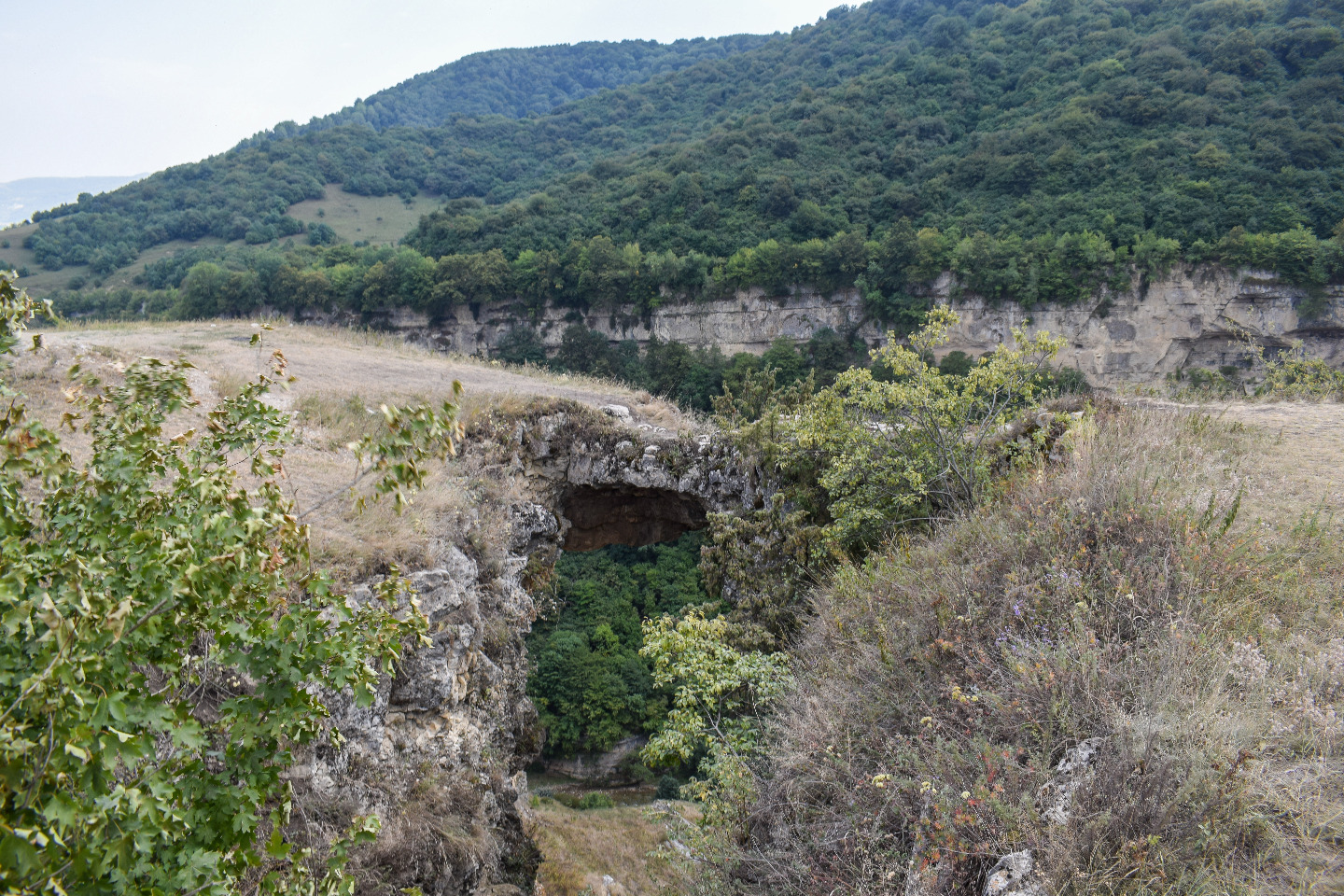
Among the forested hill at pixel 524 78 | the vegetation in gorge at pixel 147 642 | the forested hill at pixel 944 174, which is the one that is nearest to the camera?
the vegetation in gorge at pixel 147 642

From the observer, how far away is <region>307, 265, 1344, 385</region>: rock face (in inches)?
1383

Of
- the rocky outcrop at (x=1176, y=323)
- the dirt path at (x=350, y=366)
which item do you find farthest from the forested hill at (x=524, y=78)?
the dirt path at (x=350, y=366)

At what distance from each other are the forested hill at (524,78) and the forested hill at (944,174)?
3283 cm

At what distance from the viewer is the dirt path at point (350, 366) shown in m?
10.7

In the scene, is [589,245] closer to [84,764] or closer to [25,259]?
[25,259]

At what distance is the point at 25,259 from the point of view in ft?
158

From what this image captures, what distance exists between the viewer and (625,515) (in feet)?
41.1

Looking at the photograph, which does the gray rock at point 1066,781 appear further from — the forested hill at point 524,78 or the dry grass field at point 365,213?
the forested hill at point 524,78

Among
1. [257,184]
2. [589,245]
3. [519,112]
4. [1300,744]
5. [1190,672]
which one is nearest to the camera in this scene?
[1300,744]

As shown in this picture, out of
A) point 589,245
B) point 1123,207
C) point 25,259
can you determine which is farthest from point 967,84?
point 25,259

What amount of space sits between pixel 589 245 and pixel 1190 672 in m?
46.7

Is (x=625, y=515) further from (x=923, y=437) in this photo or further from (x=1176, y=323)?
(x=1176, y=323)

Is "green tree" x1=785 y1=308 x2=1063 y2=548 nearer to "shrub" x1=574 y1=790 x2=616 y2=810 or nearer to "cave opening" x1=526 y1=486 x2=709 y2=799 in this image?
"cave opening" x1=526 y1=486 x2=709 y2=799

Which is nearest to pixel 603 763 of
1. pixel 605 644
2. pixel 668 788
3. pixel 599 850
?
pixel 668 788
